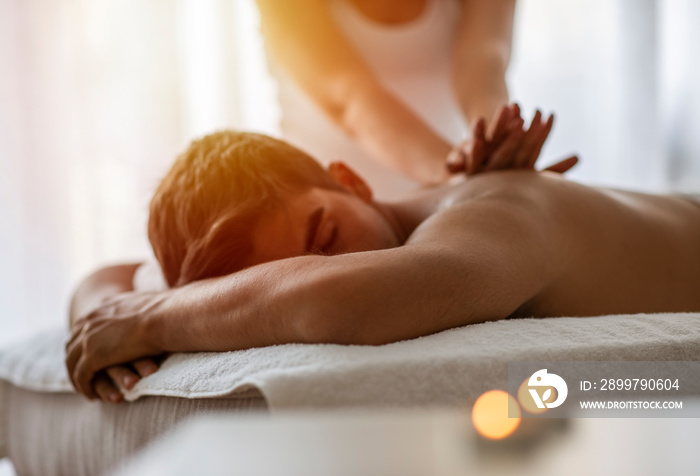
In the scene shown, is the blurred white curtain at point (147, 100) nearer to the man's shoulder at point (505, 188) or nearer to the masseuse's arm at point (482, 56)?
the masseuse's arm at point (482, 56)

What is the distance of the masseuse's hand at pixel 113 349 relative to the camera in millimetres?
791

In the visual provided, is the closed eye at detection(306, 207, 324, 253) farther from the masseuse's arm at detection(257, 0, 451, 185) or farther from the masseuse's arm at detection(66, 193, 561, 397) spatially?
the masseuse's arm at detection(257, 0, 451, 185)

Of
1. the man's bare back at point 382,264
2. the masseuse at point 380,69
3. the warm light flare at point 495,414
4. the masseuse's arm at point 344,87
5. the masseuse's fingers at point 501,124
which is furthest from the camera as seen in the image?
the masseuse at point 380,69

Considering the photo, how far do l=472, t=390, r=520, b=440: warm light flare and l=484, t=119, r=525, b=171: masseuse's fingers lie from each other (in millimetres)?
518

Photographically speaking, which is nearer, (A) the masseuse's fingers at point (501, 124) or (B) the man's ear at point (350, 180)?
(A) the masseuse's fingers at point (501, 124)

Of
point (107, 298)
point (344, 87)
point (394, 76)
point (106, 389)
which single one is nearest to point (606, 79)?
point (394, 76)

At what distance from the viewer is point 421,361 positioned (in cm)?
52

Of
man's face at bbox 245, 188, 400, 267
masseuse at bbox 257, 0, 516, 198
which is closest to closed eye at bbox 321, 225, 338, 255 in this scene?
man's face at bbox 245, 188, 400, 267

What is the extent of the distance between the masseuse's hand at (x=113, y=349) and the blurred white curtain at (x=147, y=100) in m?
1.55

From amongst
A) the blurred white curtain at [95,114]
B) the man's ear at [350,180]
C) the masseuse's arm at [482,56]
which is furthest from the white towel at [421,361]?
the blurred white curtain at [95,114]

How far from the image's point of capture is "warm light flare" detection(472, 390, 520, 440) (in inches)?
14.7

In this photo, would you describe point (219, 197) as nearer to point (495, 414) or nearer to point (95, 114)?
point (495, 414)

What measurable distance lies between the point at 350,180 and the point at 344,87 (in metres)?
0.55

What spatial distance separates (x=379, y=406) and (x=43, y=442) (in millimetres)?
724
